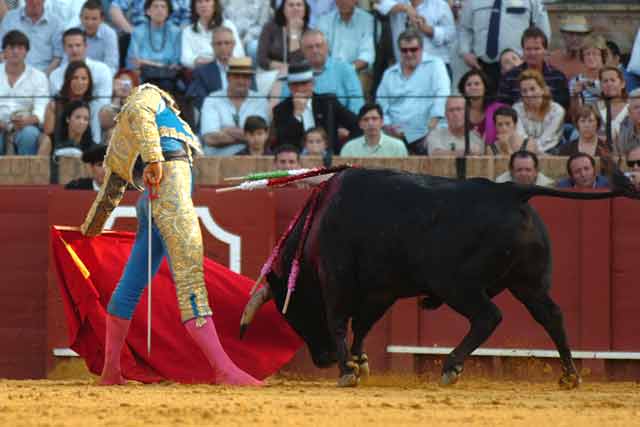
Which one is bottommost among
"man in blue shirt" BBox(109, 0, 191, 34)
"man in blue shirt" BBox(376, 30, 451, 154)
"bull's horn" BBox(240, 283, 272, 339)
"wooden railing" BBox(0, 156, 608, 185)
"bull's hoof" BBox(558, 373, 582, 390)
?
"bull's hoof" BBox(558, 373, 582, 390)

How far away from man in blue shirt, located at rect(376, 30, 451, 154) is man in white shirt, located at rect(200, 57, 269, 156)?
898mm

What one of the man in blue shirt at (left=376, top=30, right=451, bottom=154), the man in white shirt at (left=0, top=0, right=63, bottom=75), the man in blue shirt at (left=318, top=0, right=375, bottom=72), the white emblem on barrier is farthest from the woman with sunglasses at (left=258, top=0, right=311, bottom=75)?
Answer: the white emblem on barrier

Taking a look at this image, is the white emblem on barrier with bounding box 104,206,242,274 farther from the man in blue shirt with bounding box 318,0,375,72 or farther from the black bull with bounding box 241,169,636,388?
the man in blue shirt with bounding box 318,0,375,72

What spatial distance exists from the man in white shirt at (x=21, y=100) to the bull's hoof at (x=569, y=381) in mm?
4571

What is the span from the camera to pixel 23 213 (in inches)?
411

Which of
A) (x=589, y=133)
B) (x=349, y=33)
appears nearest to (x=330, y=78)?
(x=349, y=33)

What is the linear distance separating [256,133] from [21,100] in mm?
1828

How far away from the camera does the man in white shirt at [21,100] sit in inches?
452

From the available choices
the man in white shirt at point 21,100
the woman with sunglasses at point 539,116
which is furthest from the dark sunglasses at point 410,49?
the man in white shirt at point 21,100

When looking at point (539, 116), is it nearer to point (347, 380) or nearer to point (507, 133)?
point (507, 133)

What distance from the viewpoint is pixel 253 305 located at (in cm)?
859

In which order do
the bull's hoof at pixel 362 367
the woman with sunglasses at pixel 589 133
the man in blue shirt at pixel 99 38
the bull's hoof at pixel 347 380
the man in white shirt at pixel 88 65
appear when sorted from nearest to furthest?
1. the bull's hoof at pixel 347 380
2. the bull's hoof at pixel 362 367
3. the woman with sunglasses at pixel 589 133
4. the man in white shirt at pixel 88 65
5. the man in blue shirt at pixel 99 38

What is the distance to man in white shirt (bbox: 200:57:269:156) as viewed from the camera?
11367mm

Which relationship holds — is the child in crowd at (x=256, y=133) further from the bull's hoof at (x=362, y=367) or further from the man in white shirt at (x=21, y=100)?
the bull's hoof at (x=362, y=367)
